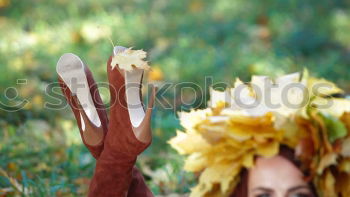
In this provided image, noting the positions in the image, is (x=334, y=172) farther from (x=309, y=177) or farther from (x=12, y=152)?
(x=12, y=152)

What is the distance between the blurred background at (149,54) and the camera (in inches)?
110

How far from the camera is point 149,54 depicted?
426 centimetres

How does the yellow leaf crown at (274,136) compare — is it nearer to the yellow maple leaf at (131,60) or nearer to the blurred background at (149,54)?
the yellow maple leaf at (131,60)

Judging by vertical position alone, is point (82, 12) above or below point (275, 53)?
above

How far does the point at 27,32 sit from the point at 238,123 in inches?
123

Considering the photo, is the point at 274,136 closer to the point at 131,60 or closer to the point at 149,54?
the point at 131,60

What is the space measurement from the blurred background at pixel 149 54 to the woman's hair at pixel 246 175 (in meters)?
0.93

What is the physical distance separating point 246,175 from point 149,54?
2.61m

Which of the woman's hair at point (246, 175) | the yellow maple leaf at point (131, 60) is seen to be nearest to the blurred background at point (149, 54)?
the yellow maple leaf at point (131, 60)

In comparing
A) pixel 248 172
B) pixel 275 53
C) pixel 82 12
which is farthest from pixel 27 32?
pixel 248 172

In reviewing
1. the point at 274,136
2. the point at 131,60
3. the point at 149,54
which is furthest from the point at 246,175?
the point at 149,54

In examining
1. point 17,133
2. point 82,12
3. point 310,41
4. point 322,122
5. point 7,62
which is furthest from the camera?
point 82,12

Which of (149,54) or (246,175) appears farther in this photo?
(149,54)

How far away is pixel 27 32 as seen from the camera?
14.9 feet
